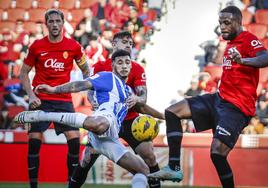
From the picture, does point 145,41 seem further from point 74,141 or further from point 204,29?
point 74,141

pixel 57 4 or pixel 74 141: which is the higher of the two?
pixel 57 4

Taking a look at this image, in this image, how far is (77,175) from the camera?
19.6ft

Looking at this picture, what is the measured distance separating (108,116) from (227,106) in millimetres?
1014

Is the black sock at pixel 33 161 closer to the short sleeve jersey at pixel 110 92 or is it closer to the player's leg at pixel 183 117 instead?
the short sleeve jersey at pixel 110 92

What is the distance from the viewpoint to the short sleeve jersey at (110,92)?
18.2 feet

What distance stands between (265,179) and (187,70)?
217 centimetres

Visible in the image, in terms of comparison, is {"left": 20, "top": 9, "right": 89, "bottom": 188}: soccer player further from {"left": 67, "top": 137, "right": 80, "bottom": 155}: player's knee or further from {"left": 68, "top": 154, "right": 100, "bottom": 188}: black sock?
{"left": 68, "top": 154, "right": 100, "bottom": 188}: black sock

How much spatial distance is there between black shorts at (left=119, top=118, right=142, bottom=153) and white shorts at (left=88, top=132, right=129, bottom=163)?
709 mm

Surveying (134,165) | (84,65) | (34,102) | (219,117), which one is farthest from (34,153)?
(219,117)

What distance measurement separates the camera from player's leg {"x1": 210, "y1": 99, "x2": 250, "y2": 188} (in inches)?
209

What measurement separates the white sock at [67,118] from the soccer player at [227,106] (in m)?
0.75

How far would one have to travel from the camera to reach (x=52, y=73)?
22.6 ft

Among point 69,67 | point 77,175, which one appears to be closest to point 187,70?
point 69,67

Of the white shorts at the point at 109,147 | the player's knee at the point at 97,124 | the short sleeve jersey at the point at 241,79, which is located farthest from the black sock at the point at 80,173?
the short sleeve jersey at the point at 241,79
